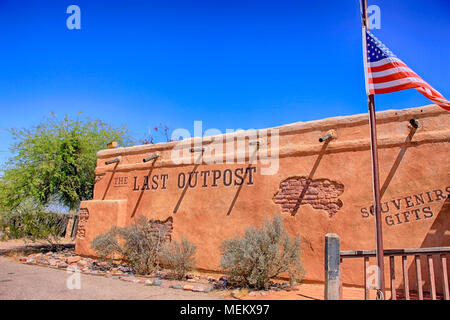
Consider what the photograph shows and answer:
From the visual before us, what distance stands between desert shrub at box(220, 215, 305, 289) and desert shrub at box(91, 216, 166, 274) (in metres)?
2.76

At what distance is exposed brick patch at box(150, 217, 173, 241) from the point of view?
33.8 ft

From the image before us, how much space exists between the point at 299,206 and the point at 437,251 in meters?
3.70

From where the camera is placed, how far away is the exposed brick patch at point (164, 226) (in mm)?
10288

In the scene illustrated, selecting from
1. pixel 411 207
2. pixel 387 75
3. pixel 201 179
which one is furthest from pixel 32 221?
pixel 387 75

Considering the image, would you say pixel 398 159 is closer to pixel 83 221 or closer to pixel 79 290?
pixel 79 290

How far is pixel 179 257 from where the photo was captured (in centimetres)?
867

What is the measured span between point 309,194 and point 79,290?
5284 millimetres

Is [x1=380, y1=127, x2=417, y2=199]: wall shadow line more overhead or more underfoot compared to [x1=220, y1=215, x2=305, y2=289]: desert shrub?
more overhead

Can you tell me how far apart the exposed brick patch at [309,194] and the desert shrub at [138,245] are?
3.63m

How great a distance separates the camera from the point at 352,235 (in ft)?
24.3

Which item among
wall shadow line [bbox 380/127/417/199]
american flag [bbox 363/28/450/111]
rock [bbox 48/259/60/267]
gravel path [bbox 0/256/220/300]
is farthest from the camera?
rock [bbox 48/259/60/267]

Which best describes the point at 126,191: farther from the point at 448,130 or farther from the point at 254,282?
the point at 448,130

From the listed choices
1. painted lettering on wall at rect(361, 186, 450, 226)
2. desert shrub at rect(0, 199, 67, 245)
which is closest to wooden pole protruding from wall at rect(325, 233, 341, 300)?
painted lettering on wall at rect(361, 186, 450, 226)

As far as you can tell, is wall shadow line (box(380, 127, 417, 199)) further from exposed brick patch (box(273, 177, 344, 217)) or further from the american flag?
the american flag
